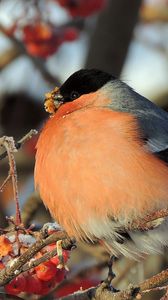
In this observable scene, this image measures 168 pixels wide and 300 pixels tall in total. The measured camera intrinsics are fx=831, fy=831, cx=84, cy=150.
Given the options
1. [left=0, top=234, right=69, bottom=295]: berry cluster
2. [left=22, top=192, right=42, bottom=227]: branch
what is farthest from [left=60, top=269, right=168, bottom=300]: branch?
[left=22, top=192, right=42, bottom=227]: branch

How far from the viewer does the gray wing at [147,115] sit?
2.70m

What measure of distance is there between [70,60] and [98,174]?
8.02 feet

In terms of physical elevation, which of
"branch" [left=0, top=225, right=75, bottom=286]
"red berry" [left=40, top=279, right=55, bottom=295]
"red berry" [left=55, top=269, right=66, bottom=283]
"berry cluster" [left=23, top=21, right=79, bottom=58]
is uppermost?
"berry cluster" [left=23, top=21, right=79, bottom=58]

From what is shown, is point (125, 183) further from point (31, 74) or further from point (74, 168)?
point (31, 74)

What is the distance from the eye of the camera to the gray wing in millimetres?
2703

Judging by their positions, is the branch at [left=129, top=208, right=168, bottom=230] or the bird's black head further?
the bird's black head

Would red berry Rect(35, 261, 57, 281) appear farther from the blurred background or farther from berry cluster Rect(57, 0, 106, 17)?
berry cluster Rect(57, 0, 106, 17)

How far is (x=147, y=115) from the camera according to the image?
2820mm

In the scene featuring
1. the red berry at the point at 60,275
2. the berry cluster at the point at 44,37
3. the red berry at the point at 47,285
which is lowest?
the red berry at the point at 47,285

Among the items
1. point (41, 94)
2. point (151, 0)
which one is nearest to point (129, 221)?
point (41, 94)

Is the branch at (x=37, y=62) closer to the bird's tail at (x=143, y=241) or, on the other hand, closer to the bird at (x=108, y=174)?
the bird at (x=108, y=174)

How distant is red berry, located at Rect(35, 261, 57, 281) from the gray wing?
49 centimetres

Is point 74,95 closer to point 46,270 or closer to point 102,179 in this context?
point 102,179

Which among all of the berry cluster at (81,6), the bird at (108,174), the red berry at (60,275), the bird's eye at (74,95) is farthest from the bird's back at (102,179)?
the berry cluster at (81,6)
